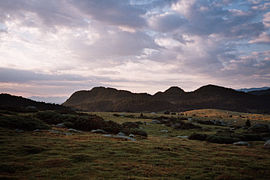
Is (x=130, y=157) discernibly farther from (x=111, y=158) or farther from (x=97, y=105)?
(x=97, y=105)

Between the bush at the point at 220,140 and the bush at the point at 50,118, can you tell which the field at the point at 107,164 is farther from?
the bush at the point at 50,118

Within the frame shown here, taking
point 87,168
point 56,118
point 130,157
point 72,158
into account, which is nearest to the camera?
point 87,168

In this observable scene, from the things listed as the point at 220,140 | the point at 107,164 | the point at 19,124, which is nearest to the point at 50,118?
the point at 19,124

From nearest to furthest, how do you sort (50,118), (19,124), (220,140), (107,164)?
(107,164) < (19,124) < (220,140) < (50,118)

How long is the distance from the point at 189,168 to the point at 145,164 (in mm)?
2624

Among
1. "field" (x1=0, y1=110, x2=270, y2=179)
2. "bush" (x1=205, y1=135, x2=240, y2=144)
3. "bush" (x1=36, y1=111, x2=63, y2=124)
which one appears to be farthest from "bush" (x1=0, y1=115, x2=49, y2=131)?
"bush" (x1=205, y1=135, x2=240, y2=144)

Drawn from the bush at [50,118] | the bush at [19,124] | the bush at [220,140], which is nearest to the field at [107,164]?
the bush at [19,124]

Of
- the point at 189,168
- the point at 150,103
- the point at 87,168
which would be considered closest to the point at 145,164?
the point at 189,168

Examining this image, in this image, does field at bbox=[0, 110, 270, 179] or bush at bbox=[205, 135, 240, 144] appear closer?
field at bbox=[0, 110, 270, 179]

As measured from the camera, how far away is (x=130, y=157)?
512 inches

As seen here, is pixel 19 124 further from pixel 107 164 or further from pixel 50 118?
pixel 107 164

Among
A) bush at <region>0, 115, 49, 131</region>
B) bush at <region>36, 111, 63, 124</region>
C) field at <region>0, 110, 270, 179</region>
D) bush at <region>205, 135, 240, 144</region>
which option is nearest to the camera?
field at <region>0, 110, 270, 179</region>

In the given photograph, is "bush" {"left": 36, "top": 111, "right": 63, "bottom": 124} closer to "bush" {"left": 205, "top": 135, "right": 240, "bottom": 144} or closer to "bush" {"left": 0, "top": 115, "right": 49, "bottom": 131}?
"bush" {"left": 0, "top": 115, "right": 49, "bottom": 131}

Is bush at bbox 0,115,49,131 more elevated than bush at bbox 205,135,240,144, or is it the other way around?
bush at bbox 0,115,49,131
